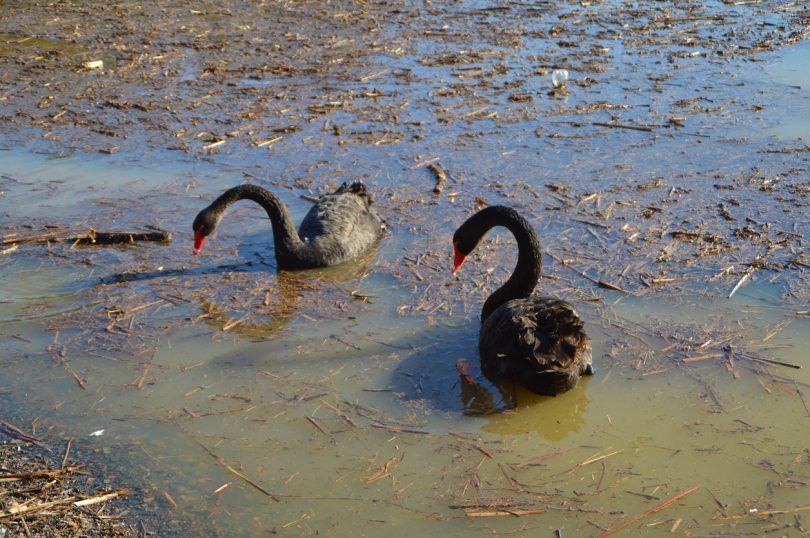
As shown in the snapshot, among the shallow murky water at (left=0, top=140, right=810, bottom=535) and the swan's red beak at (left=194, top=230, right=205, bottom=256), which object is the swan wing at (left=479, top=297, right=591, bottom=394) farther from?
the swan's red beak at (left=194, top=230, right=205, bottom=256)

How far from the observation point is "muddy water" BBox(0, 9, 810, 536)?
14.9ft

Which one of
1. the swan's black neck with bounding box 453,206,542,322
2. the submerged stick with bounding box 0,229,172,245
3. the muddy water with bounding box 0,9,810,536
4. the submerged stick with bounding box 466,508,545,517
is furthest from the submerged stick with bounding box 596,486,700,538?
the submerged stick with bounding box 0,229,172,245

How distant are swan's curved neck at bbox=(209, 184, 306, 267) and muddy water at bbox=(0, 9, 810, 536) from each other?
18 cm

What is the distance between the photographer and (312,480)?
183 inches

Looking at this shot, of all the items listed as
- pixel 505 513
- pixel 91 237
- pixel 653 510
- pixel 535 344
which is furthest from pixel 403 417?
pixel 91 237

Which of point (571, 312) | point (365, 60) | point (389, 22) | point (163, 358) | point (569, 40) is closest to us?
point (571, 312)

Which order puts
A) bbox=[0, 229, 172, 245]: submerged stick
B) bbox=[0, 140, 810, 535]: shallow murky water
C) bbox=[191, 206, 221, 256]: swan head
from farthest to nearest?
1. bbox=[0, 229, 172, 245]: submerged stick
2. bbox=[191, 206, 221, 256]: swan head
3. bbox=[0, 140, 810, 535]: shallow murky water

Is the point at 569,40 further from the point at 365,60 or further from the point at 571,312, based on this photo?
the point at 571,312

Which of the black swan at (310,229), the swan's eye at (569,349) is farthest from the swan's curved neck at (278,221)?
the swan's eye at (569,349)

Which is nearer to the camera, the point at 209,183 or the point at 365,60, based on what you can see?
the point at 209,183

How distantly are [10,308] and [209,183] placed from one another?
263 cm

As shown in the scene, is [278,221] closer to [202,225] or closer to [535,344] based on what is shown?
[202,225]

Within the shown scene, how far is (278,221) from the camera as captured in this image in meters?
7.09

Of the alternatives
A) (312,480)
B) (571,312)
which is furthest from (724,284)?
(312,480)
